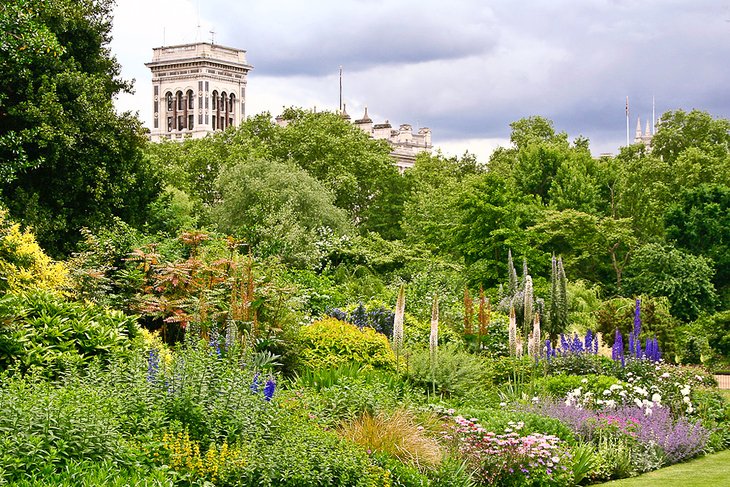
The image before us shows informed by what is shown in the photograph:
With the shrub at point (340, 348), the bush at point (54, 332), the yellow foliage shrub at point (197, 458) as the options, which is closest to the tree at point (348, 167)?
the shrub at point (340, 348)

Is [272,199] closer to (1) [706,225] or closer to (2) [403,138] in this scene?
(1) [706,225]

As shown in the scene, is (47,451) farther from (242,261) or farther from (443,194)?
(443,194)

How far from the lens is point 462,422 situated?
980cm

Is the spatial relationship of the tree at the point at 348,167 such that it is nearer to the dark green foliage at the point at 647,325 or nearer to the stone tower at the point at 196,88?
the dark green foliage at the point at 647,325

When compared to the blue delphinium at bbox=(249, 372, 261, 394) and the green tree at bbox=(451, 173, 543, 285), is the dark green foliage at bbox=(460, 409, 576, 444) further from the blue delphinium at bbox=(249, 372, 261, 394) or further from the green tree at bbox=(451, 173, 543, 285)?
the green tree at bbox=(451, 173, 543, 285)

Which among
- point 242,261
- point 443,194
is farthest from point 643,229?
point 242,261

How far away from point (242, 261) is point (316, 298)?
429 centimetres

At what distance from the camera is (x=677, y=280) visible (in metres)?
33.2

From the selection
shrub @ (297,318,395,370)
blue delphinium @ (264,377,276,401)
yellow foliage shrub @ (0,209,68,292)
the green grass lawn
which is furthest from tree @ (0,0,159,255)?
the green grass lawn

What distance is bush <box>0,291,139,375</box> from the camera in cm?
887

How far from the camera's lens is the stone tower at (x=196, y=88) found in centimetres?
14562

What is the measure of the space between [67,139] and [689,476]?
13849 millimetres

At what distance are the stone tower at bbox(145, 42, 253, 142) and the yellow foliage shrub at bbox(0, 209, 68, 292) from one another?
13204 cm

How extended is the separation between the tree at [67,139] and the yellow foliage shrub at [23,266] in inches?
222
